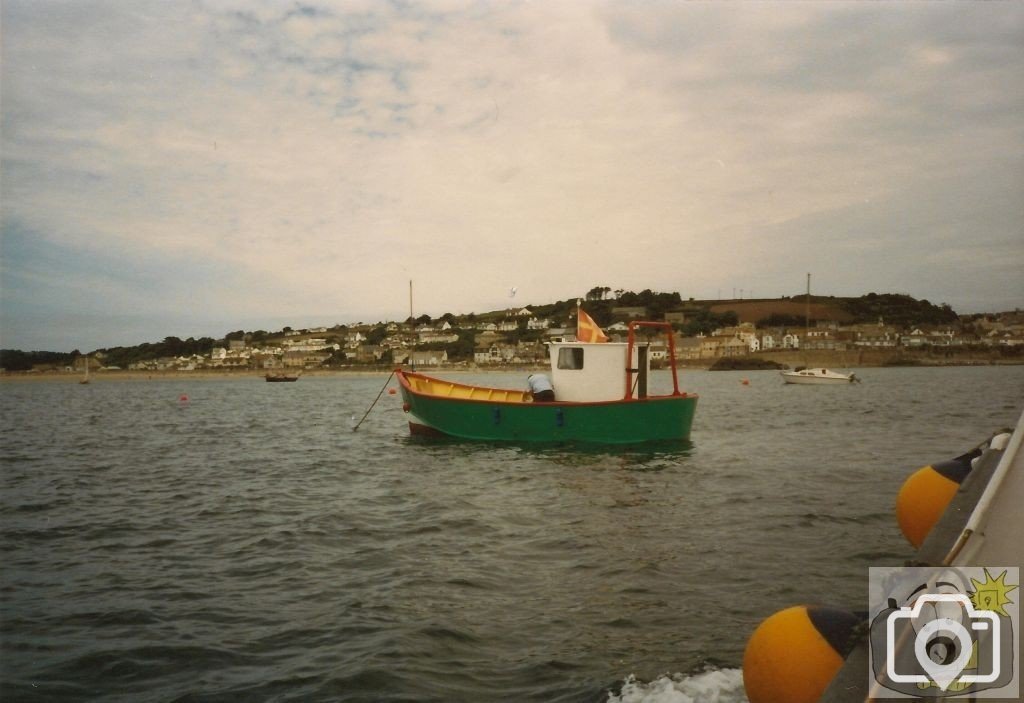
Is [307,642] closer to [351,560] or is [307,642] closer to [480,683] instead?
[480,683]

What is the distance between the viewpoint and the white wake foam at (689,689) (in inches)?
185

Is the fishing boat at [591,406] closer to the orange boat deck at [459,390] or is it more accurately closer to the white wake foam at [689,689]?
the orange boat deck at [459,390]

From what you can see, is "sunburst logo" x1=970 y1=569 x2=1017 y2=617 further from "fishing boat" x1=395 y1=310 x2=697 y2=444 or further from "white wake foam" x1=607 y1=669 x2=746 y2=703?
"fishing boat" x1=395 y1=310 x2=697 y2=444

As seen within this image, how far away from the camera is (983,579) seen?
303 cm

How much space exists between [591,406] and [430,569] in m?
10.1

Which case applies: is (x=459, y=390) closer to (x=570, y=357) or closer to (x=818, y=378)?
(x=570, y=357)

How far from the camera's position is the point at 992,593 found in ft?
9.45

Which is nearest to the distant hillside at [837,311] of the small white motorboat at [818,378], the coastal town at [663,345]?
the coastal town at [663,345]

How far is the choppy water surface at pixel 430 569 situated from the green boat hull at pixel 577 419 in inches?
26.3

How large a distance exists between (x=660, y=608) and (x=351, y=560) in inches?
157

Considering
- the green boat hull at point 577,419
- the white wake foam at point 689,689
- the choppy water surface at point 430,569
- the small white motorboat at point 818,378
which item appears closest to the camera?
the white wake foam at point 689,689

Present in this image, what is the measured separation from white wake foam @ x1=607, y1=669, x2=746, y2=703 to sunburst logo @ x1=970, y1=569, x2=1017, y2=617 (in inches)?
85.2

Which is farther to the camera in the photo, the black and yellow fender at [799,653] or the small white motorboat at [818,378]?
the small white motorboat at [818,378]

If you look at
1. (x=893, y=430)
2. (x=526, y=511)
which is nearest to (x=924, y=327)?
(x=893, y=430)
